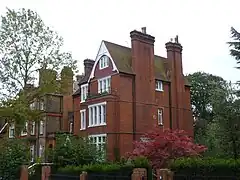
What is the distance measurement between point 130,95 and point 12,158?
15605 mm

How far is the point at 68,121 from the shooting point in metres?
53.2

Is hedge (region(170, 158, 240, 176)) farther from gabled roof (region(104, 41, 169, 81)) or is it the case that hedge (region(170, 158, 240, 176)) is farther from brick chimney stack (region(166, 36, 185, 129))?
brick chimney stack (region(166, 36, 185, 129))

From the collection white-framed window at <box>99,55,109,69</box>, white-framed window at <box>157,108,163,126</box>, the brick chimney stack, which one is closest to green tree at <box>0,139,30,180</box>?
white-framed window at <box>99,55,109,69</box>

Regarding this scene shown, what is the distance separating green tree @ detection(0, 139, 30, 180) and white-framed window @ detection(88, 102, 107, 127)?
37.7 feet

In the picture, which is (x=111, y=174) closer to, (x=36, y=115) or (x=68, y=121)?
(x=36, y=115)

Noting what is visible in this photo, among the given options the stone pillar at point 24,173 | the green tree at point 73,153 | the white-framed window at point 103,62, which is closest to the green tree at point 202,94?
the white-framed window at point 103,62

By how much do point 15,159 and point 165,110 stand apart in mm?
20107

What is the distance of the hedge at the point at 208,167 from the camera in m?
15.0

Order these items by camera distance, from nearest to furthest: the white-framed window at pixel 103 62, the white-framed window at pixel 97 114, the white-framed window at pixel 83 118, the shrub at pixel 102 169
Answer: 1. the shrub at pixel 102 169
2. the white-framed window at pixel 97 114
3. the white-framed window at pixel 103 62
4. the white-framed window at pixel 83 118

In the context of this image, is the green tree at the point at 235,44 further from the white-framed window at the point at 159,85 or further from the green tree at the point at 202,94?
the green tree at the point at 202,94

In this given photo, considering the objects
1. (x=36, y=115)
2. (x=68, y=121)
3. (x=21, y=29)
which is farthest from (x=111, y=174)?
(x=68, y=121)

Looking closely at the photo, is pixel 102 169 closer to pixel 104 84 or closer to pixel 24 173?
pixel 24 173

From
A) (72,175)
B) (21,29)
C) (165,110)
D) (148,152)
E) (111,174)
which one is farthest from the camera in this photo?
(165,110)

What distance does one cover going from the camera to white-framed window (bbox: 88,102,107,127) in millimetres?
38156
